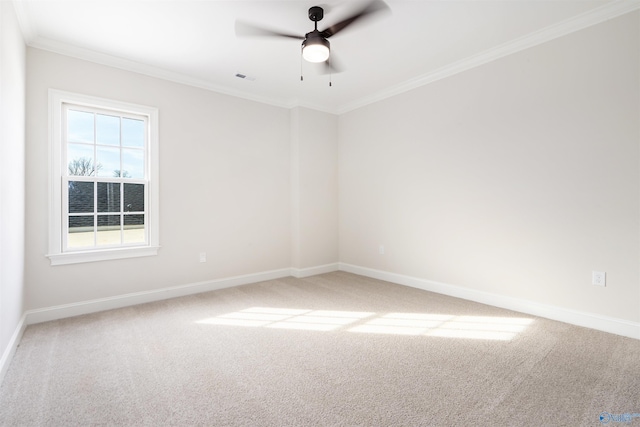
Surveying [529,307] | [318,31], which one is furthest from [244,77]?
[529,307]

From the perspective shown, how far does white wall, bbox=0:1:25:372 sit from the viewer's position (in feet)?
7.02

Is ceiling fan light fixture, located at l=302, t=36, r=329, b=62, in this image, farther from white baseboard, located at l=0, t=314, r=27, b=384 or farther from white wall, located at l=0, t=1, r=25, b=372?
white baseboard, located at l=0, t=314, r=27, b=384

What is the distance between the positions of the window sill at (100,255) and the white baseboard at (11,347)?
0.56 m

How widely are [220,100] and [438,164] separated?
9.81ft

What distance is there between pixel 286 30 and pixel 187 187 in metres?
2.20

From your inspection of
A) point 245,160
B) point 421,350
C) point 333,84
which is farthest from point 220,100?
point 421,350

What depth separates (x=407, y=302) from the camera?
3.65 metres

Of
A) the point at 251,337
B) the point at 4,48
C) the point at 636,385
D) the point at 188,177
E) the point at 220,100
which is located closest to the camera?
the point at 636,385

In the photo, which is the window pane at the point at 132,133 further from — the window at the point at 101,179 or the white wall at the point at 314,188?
the white wall at the point at 314,188

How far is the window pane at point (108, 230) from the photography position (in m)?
3.47

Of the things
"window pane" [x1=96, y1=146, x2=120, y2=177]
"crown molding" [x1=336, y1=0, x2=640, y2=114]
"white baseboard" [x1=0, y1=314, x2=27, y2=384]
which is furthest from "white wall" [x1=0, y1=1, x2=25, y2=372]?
"crown molding" [x1=336, y1=0, x2=640, y2=114]

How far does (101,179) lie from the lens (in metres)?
3.46

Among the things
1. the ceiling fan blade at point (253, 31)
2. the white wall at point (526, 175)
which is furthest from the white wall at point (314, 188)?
the ceiling fan blade at point (253, 31)

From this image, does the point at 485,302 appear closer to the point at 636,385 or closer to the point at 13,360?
the point at 636,385
